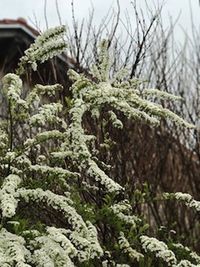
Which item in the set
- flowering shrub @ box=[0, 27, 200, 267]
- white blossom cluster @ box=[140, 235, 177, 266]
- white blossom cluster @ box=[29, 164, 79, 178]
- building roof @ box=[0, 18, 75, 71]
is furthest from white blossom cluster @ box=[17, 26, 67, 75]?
building roof @ box=[0, 18, 75, 71]

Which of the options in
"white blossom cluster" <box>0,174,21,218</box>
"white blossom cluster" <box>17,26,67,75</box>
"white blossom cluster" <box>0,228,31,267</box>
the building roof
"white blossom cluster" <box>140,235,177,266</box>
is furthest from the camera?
the building roof

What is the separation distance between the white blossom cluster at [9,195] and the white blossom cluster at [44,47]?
2.29 ft

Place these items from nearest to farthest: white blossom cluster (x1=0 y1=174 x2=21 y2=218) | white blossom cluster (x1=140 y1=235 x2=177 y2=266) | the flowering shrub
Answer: white blossom cluster (x1=0 y1=174 x2=21 y2=218)
the flowering shrub
white blossom cluster (x1=140 y1=235 x2=177 y2=266)

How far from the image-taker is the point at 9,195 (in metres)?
3.61

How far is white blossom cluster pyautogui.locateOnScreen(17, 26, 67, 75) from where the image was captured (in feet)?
13.6

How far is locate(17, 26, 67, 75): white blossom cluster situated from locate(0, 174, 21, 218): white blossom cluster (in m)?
0.70

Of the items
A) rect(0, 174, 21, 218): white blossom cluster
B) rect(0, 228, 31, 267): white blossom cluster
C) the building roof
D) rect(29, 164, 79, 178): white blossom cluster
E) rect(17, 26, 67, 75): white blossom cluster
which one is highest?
the building roof

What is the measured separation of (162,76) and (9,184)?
17.4 feet

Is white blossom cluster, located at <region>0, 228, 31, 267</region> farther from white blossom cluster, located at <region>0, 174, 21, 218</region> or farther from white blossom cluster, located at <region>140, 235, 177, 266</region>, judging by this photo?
white blossom cluster, located at <region>140, 235, 177, 266</region>

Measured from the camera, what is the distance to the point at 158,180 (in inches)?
303

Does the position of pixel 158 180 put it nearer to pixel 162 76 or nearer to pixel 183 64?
pixel 162 76

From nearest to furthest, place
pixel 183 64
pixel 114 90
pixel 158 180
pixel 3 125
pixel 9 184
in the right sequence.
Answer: pixel 9 184 < pixel 114 90 < pixel 3 125 < pixel 158 180 < pixel 183 64

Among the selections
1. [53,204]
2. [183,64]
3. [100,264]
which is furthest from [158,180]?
[53,204]

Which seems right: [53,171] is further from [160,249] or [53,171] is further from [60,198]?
[160,249]
